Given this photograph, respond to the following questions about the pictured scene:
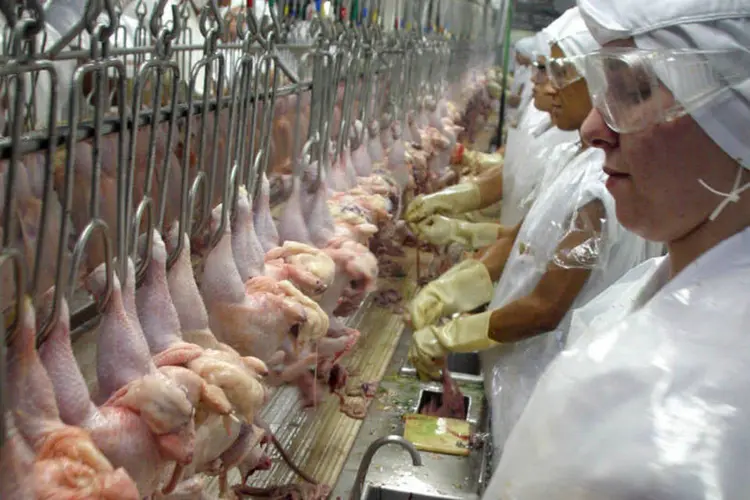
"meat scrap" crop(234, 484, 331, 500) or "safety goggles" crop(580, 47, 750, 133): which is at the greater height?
"safety goggles" crop(580, 47, 750, 133)

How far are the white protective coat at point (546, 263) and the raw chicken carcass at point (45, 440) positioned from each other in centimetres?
153

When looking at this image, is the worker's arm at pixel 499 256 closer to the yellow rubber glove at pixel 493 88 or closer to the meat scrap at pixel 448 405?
the meat scrap at pixel 448 405

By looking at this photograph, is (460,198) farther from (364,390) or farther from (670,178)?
(670,178)

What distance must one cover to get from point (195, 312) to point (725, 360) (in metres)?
0.99

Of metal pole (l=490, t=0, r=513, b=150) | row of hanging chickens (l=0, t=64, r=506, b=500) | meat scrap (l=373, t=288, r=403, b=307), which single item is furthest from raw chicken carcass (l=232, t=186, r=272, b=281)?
metal pole (l=490, t=0, r=513, b=150)

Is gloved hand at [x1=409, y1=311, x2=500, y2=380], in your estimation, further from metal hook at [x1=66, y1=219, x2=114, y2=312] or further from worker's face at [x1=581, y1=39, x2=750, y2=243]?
metal hook at [x1=66, y1=219, x2=114, y2=312]

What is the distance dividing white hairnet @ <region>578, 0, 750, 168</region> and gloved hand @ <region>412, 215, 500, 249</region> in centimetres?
238

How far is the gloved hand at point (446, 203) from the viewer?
3.82 m

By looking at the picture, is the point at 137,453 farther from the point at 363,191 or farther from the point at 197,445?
the point at 363,191

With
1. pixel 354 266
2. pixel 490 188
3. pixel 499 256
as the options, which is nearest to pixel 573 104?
pixel 354 266

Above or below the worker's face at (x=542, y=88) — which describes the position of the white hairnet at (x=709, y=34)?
above

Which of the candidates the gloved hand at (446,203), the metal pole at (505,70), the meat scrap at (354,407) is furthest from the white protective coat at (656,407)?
the metal pole at (505,70)

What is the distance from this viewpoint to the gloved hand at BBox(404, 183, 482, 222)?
382cm

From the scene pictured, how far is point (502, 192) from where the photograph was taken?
442cm
